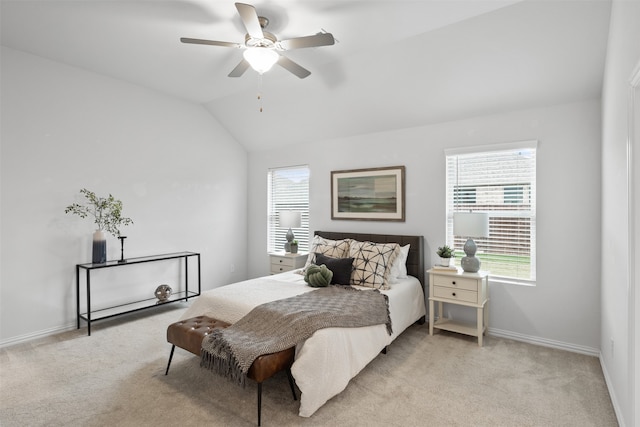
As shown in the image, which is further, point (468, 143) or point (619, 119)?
point (468, 143)

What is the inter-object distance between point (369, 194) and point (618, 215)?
2.71 m

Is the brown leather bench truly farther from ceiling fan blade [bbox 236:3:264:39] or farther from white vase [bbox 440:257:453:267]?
ceiling fan blade [bbox 236:3:264:39]

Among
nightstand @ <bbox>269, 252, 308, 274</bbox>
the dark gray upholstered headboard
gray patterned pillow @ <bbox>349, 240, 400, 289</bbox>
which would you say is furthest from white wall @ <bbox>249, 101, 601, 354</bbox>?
nightstand @ <bbox>269, 252, 308, 274</bbox>

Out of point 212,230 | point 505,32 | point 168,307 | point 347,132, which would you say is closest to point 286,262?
point 212,230

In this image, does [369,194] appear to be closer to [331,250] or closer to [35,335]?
[331,250]

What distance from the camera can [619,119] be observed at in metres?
2.18

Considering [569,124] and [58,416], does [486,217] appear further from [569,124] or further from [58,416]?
[58,416]

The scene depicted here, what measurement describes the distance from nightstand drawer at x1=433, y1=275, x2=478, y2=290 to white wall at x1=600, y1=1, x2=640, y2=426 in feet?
3.32

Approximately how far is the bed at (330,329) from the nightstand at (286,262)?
0.69 metres

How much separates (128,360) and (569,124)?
15.5 feet

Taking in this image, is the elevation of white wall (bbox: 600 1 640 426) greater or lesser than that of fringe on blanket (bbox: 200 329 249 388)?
greater

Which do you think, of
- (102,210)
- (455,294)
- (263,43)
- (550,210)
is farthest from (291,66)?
(102,210)

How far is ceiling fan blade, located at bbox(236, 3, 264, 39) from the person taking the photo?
2078mm

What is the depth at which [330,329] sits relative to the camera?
247cm
